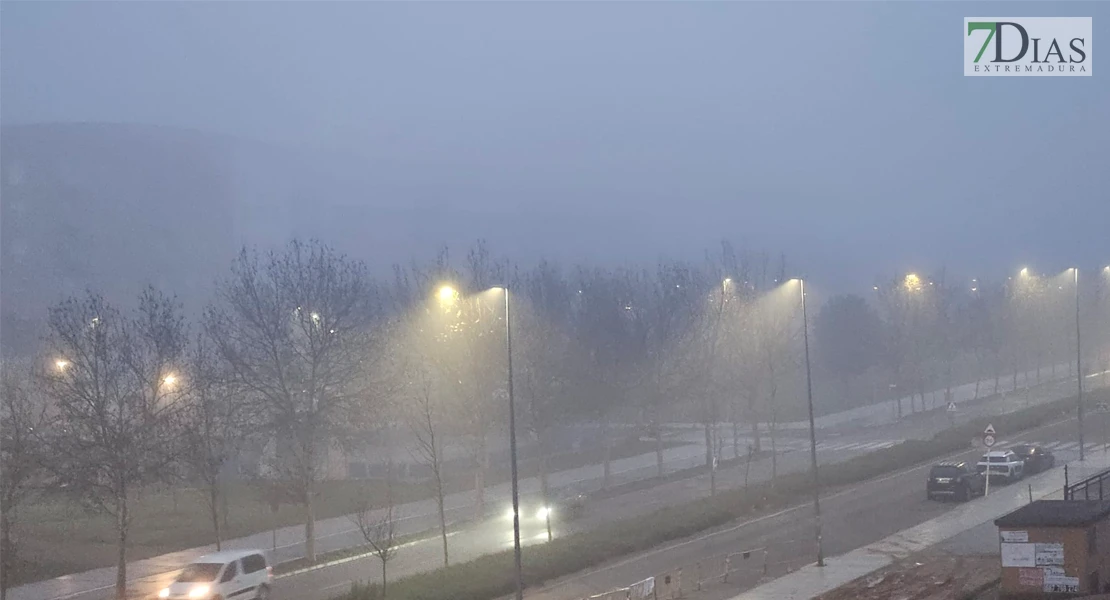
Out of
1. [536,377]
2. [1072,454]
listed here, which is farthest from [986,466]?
[536,377]

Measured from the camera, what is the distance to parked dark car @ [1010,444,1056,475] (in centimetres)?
3941

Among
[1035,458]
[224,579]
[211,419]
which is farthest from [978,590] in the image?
[1035,458]

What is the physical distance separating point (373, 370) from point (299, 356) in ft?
10.9

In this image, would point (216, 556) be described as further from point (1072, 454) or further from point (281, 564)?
point (1072, 454)

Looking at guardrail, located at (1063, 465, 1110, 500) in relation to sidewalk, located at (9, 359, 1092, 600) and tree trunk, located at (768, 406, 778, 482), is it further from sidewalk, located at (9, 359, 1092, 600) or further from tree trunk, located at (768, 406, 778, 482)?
sidewalk, located at (9, 359, 1092, 600)

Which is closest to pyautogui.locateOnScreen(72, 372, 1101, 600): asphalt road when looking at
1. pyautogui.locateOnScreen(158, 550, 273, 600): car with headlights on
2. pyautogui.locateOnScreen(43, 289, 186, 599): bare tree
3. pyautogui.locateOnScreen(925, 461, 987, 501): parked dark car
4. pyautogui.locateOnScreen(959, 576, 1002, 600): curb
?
pyautogui.locateOnScreen(925, 461, 987, 501): parked dark car

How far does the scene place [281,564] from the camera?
29203 millimetres

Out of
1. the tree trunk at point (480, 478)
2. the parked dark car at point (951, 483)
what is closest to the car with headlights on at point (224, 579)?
the tree trunk at point (480, 478)

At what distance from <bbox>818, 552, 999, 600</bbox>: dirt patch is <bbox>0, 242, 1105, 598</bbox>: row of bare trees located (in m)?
10.3

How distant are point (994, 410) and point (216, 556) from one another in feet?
183

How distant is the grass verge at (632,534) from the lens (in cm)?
2236

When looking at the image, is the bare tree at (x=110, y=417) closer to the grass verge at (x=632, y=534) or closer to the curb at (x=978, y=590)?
the grass verge at (x=632, y=534)

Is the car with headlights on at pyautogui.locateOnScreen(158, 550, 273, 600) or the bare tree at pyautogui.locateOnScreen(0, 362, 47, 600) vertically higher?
the bare tree at pyautogui.locateOnScreen(0, 362, 47, 600)

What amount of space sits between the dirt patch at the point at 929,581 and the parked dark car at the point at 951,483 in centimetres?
981
